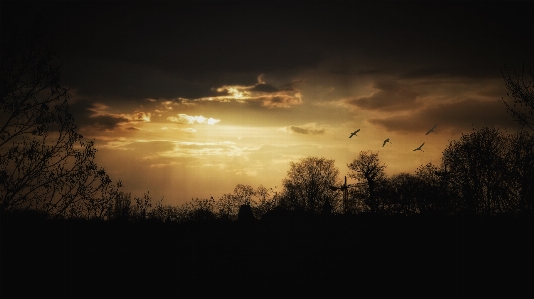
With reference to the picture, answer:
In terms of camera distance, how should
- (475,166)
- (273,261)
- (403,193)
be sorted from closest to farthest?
(273,261), (475,166), (403,193)

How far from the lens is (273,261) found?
2077cm

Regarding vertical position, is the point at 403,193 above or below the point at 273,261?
above

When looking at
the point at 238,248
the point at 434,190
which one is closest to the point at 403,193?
the point at 434,190

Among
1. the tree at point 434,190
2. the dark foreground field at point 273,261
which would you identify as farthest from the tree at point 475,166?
the dark foreground field at point 273,261

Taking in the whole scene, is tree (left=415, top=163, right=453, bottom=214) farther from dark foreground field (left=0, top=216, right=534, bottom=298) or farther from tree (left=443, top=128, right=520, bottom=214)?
dark foreground field (left=0, top=216, right=534, bottom=298)

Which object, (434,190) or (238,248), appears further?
(434,190)

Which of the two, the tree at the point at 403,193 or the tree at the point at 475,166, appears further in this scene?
the tree at the point at 403,193

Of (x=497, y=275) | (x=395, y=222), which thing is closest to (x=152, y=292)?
(x=395, y=222)

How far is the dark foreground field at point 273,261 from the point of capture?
1390cm

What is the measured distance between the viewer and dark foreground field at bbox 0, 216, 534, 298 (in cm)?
1390

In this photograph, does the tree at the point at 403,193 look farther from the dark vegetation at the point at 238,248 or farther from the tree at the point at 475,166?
the dark vegetation at the point at 238,248

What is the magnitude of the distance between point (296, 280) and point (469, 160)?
93.4ft

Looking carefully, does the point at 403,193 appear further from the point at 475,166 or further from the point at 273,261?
the point at 273,261

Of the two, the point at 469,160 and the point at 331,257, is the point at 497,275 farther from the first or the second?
the point at 469,160
